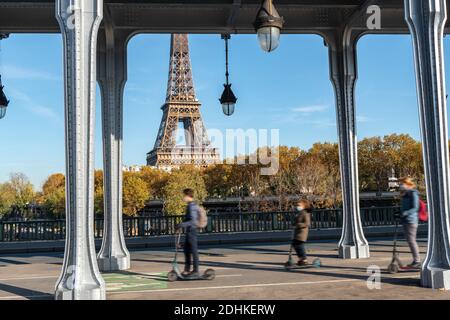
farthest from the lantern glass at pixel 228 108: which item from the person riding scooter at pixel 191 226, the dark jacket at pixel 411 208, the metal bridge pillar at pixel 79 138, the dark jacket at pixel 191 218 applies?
the metal bridge pillar at pixel 79 138

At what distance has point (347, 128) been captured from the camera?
13.0m

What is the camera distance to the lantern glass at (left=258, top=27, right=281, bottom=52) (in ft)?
25.3

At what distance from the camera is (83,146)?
7.99 meters

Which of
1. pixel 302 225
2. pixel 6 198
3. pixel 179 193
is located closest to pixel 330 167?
pixel 179 193

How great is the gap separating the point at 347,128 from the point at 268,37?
600 cm

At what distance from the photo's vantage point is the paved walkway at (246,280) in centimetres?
795

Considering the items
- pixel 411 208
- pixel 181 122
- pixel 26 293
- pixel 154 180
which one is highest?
pixel 181 122

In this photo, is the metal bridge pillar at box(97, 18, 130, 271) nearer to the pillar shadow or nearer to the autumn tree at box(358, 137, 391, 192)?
the pillar shadow

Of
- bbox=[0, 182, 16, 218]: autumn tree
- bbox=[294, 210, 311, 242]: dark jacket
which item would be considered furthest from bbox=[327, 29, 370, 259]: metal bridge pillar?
bbox=[0, 182, 16, 218]: autumn tree

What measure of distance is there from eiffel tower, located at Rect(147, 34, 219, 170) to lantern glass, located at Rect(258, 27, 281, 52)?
91925 mm

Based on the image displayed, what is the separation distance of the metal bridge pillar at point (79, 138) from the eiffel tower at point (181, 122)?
91.2 meters

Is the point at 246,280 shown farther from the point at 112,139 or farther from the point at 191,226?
the point at 112,139
